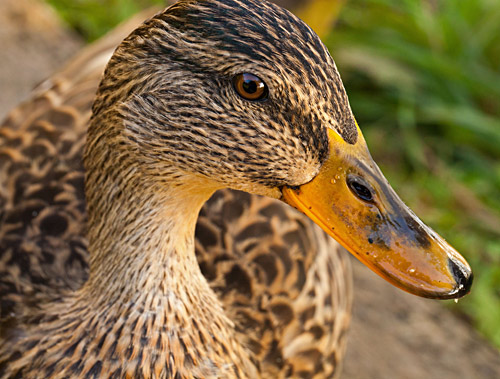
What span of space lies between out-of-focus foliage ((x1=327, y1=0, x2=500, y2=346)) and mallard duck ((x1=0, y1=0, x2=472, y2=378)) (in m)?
1.38

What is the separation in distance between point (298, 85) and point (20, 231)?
100 cm

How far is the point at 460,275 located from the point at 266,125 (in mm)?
459

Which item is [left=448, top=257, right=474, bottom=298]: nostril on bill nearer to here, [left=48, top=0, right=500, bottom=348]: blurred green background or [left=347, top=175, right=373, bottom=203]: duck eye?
[left=347, top=175, right=373, bottom=203]: duck eye

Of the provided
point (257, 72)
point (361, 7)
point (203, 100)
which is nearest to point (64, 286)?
point (203, 100)

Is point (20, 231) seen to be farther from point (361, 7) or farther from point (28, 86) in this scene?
point (361, 7)

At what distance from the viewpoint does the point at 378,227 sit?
1406mm

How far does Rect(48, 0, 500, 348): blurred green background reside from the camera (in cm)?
335

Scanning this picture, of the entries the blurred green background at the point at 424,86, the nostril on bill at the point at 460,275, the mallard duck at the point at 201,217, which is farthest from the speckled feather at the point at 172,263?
the blurred green background at the point at 424,86

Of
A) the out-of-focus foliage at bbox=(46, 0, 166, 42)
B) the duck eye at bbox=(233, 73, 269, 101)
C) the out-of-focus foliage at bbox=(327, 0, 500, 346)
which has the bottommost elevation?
the out-of-focus foliage at bbox=(327, 0, 500, 346)

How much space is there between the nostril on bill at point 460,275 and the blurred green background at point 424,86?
1.82 meters

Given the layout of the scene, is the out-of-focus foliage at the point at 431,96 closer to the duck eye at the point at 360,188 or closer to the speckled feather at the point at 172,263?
the speckled feather at the point at 172,263

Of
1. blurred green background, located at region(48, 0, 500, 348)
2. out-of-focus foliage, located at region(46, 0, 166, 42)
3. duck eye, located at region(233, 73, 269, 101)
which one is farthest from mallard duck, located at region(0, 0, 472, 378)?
out-of-focus foliage, located at region(46, 0, 166, 42)

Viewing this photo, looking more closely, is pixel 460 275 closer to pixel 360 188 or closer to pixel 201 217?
pixel 360 188

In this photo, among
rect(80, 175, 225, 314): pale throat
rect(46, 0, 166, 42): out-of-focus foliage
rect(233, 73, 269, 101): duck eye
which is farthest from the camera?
rect(46, 0, 166, 42): out-of-focus foliage
